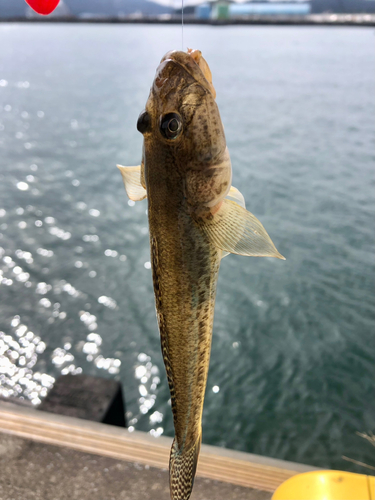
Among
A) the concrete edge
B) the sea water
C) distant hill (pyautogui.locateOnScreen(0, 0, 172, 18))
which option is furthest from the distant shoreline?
the concrete edge

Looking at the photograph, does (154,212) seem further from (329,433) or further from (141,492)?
(329,433)

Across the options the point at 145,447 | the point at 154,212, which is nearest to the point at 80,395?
the point at 145,447

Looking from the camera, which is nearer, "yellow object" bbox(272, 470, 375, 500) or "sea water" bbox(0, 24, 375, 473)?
"yellow object" bbox(272, 470, 375, 500)

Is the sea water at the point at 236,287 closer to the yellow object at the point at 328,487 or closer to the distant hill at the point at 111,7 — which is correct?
the yellow object at the point at 328,487

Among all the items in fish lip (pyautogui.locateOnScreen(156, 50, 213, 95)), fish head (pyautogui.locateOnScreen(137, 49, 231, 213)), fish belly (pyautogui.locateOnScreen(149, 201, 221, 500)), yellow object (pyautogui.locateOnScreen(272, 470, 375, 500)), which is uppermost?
fish lip (pyautogui.locateOnScreen(156, 50, 213, 95))

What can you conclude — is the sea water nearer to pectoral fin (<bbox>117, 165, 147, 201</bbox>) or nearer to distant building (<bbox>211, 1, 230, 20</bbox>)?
pectoral fin (<bbox>117, 165, 147, 201</bbox>)

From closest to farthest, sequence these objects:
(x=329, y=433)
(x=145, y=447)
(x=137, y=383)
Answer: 1. (x=145, y=447)
2. (x=329, y=433)
3. (x=137, y=383)

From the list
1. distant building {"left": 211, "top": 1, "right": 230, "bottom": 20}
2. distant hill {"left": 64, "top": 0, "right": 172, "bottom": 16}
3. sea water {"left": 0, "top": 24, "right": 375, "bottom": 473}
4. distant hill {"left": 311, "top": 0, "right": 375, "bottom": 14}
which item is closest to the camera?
sea water {"left": 0, "top": 24, "right": 375, "bottom": 473}
